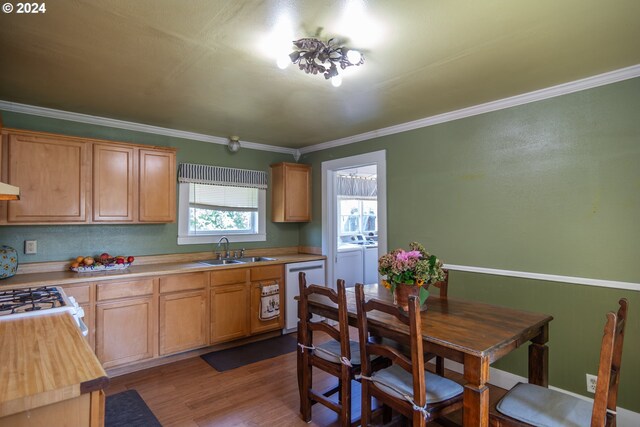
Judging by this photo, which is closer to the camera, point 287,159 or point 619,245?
point 619,245

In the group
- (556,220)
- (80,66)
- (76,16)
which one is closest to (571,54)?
(556,220)

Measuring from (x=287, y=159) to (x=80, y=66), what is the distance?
2.94 meters

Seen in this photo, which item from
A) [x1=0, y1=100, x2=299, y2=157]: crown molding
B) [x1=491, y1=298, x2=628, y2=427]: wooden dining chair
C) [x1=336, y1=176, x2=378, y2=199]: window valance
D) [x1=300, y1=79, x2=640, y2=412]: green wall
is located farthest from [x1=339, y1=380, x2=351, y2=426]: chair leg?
[x1=336, y1=176, x2=378, y2=199]: window valance

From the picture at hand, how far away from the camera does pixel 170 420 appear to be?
2.37 meters

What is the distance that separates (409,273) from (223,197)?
116 inches

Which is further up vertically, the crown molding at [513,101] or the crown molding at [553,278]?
the crown molding at [513,101]

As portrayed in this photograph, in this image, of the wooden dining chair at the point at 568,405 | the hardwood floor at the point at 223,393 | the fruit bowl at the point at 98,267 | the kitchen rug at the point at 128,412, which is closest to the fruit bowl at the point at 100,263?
the fruit bowl at the point at 98,267

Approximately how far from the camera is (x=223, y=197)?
4.30 m

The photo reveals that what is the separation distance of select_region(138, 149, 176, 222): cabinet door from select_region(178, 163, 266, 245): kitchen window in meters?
0.36

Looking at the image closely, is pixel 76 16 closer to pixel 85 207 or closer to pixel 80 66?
pixel 80 66

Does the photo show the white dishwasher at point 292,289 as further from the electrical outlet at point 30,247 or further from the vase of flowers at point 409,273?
the electrical outlet at point 30,247

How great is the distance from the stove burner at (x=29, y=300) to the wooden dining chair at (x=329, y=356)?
1.49 m

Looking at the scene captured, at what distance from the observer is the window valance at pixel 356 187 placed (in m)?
5.77

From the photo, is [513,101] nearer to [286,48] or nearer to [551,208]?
[551,208]
